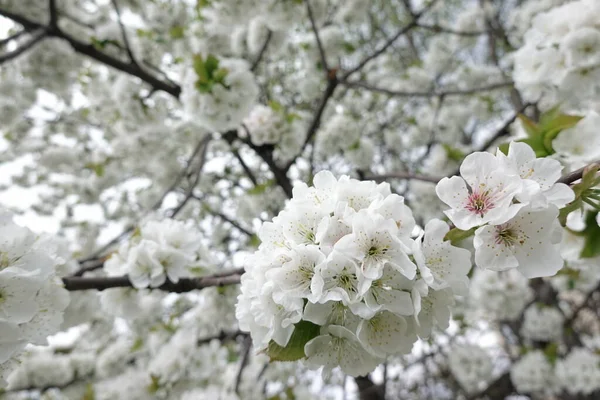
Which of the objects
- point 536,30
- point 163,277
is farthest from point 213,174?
point 536,30

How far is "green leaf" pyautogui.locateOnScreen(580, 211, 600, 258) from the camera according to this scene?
1.27 meters

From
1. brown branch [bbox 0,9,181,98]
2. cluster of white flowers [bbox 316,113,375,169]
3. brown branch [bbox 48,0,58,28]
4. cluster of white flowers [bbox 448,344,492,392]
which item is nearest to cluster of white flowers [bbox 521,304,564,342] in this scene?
cluster of white flowers [bbox 448,344,492,392]

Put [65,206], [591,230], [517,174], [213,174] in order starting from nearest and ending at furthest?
1. [517,174]
2. [591,230]
3. [213,174]
4. [65,206]

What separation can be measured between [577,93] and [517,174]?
4.23 feet

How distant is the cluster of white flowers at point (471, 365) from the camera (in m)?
4.45

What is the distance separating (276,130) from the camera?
2736 mm

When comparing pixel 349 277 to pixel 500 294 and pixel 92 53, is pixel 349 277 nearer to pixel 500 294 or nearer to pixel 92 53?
pixel 92 53

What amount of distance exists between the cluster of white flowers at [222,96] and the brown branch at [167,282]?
1.21 m

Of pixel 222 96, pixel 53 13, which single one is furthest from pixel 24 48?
pixel 222 96

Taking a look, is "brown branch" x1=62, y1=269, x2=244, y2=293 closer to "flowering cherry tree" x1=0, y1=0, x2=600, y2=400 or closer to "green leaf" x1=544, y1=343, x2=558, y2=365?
"flowering cherry tree" x1=0, y1=0, x2=600, y2=400

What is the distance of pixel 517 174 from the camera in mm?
763

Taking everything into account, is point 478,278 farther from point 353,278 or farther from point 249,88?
point 353,278

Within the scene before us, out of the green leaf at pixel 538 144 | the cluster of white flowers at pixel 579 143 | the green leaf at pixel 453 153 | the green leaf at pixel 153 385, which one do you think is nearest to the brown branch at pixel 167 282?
the green leaf at pixel 538 144

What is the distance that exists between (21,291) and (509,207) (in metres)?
1.07
